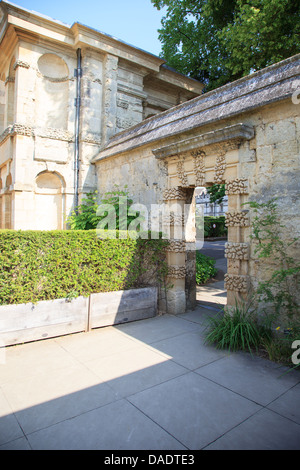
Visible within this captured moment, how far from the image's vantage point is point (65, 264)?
4.61m

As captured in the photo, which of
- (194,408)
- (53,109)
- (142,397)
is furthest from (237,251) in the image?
(53,109)

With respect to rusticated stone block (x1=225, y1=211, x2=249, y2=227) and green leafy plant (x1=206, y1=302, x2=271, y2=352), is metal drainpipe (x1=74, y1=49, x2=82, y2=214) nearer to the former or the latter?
rusticated stone block (x1=225, y1=211, x2=249, y2=227)

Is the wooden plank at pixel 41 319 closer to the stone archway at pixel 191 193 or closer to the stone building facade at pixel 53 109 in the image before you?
the stone archway at pixel 191 193

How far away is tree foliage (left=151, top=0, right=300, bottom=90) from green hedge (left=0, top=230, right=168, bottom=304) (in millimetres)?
6423

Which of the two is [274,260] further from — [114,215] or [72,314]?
[114,215]

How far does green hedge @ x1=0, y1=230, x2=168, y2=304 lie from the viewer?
4109mm

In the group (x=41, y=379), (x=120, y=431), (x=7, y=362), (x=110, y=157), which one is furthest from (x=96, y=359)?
(x=110, y=157)

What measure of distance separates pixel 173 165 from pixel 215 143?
3.85 ft

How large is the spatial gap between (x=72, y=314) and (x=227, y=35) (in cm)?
836

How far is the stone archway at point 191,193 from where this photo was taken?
4.50 m

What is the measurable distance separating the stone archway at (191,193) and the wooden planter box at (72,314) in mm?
839

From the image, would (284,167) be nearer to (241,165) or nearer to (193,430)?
(241,165)

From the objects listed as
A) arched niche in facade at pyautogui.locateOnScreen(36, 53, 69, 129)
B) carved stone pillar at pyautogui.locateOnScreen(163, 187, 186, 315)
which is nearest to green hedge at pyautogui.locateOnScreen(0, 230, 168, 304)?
carved stone pillar at pyautogui.locateOnScreen(163, 187, 186, 315)

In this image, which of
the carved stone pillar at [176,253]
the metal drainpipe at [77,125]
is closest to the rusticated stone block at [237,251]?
the carved stone pillar at [176,253]
